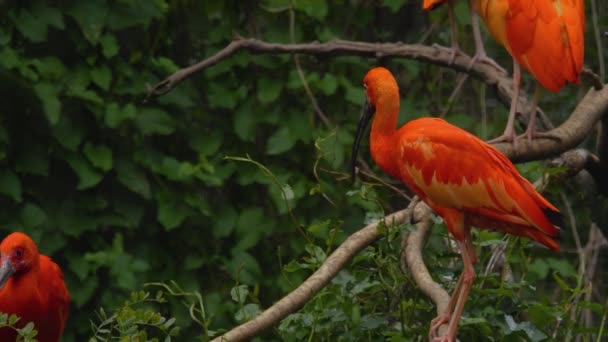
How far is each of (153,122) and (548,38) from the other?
82.2 inches

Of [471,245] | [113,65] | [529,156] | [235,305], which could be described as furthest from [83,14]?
[471,245]

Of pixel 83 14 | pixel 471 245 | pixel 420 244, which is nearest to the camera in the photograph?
pixel 471 245

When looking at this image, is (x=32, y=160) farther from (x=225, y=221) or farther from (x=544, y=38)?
(x=544, y=38)

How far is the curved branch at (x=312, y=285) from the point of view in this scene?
2.92m

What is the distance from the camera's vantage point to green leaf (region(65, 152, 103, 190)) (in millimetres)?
5051

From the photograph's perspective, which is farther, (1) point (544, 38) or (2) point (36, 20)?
(2) point (36, 20)

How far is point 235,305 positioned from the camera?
16.9ft

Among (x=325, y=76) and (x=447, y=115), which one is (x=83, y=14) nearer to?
(x=325, y=76)

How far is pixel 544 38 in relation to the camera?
3.56 m

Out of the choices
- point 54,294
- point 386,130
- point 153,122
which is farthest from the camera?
point 153,122

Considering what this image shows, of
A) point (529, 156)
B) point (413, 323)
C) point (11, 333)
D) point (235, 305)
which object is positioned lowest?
point (235, 305)

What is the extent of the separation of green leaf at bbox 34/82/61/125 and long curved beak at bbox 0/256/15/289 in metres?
0.94

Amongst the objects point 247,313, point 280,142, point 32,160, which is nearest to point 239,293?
point 247,313

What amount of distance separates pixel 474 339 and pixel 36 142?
2.44 meters
